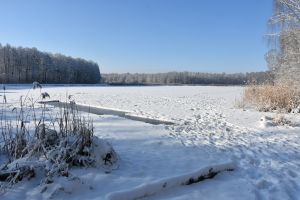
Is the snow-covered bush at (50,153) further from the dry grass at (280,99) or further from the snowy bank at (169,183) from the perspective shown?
the dry grass at (280,99)

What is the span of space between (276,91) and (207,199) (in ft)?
37.8

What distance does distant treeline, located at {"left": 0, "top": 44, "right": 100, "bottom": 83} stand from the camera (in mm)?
87312

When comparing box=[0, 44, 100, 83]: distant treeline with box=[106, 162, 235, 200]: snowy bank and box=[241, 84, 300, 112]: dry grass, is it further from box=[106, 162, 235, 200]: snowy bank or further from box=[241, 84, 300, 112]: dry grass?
box=[106, 162, 235, 200]: snowy bank

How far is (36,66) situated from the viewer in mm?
92062

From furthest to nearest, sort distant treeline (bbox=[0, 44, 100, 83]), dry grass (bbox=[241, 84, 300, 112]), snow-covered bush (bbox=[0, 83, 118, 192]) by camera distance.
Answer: distant treeline (bbox=[0, 44, 100, 83])
dry grass (bbox=[241, 84, 300, 112])
snow-covered bush (bbox=[0, 83, 118, 192])

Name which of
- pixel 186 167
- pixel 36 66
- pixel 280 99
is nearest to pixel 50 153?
pixel 186 167

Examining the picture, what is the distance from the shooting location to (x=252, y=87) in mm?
17875

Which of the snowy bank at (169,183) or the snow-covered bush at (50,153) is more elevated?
the snow-covered bush at (50,153)

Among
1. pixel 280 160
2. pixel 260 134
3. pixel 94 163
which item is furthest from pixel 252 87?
pixel 94 163

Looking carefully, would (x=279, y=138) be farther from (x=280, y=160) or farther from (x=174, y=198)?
(x=174, y=198)

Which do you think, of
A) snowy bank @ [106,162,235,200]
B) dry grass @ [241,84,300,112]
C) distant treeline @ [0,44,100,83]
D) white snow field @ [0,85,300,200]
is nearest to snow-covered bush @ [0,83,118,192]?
white snow field @ [0,85,300,200]

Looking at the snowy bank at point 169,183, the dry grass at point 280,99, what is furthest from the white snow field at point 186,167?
the dry grass at point 280,99

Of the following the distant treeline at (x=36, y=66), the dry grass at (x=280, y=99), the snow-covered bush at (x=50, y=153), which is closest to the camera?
the snow-covered bush at (x=50, y=153)

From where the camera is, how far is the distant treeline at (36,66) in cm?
8731
